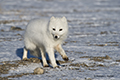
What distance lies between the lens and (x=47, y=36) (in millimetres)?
5430

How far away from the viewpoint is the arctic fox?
521cm

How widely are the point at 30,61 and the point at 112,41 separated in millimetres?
4316

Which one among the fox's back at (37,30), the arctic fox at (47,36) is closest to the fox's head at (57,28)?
the arctic fox at (47,36)

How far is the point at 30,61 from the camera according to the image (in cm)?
619

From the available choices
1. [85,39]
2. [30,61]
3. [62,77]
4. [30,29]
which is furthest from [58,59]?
[85,39]

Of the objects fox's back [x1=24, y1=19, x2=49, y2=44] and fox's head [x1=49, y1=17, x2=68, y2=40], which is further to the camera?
fox's back [x1=24, y1=19, x2=49, y2=44]

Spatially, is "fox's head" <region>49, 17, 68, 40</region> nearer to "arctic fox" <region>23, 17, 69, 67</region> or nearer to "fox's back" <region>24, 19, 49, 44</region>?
"arctic fox" <region>23, 17, 69, 67</region>

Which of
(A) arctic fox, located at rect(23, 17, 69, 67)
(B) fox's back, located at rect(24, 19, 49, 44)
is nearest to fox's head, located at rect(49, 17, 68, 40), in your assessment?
(A) arctic fox, located at rect(23, 17, 69, 67)

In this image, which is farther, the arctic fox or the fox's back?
the fox's back

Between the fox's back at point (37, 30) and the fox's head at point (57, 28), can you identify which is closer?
the fox's head at point (57, 28)

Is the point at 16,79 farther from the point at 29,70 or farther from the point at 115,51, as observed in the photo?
the point at 115,51

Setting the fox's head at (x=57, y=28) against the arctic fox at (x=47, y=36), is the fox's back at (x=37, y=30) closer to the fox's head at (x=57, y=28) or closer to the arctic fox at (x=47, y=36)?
the arctic fox at (x=47, y=36)

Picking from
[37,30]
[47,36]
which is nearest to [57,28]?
[47,36]

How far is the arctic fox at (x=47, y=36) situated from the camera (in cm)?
521
